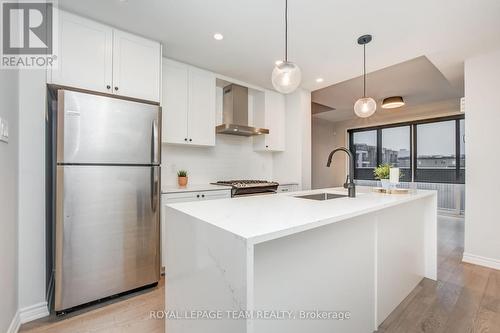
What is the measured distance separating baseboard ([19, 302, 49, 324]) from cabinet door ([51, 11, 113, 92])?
1.78 meters

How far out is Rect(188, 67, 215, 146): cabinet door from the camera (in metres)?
3.02

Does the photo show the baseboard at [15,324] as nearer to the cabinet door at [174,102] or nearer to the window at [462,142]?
the cabinet door at [174,102]

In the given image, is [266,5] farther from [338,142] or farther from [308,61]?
[338,142]

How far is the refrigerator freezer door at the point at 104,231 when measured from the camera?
1.79 meters

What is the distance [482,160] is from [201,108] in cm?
351

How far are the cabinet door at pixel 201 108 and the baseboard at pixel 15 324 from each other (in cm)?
213

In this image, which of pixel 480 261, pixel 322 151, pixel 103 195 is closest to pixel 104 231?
pixel 103 195

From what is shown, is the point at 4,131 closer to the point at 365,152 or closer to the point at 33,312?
the point at 33,312

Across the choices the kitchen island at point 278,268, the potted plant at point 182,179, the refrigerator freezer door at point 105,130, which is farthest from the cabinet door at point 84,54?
the kitchen island at point 278,268

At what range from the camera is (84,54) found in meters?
2.02

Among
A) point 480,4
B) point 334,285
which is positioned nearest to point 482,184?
point 480,4

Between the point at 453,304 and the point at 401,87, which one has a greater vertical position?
the point at 401,87

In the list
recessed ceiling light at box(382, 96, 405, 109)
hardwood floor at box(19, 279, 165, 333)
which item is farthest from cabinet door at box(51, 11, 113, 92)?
recessed ceiling light at box(382, 96, 405, 109)

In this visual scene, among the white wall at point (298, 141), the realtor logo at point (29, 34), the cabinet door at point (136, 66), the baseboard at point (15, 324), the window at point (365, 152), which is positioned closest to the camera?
the baseboard at point (15, 324)
